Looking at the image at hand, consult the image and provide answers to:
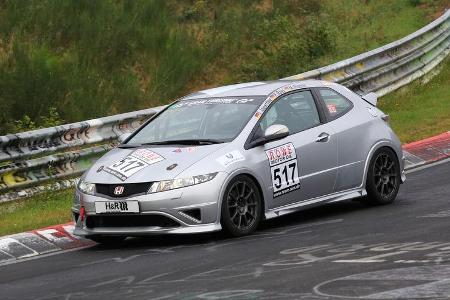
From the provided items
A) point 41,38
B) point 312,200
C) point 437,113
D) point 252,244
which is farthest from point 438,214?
point 41,38

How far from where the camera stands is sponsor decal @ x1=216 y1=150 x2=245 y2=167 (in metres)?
11.4

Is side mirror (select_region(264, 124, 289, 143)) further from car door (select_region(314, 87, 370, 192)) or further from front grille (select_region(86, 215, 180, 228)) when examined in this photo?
front grille (select_region(86, 215, 180, 228))

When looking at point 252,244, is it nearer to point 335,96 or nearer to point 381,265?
point 381,265

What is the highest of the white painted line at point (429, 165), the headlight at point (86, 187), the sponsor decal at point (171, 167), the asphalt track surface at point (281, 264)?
the sponsor decal at point (171, 167)

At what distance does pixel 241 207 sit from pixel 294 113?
1557 mm

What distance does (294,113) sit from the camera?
1259cm

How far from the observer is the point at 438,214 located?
467 inches

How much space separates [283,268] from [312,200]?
10.3 ft

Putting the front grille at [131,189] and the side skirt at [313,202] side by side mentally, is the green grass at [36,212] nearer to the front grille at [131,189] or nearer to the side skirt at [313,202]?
the front grille at [131,189]

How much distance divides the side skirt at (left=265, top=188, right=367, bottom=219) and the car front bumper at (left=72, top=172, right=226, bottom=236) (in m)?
0.80

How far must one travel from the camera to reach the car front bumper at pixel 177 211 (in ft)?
36.4

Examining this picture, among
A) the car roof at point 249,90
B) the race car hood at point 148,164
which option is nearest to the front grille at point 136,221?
the race car hood at point 148,164

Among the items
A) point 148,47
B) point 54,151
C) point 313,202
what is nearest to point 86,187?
point 313,202

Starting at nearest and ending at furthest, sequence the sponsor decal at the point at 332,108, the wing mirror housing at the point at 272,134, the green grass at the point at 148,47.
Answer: the wing mirror housing at the point at 272,134
the sponsor decal at the point at 332,108
the green grass at the point at 148,47
